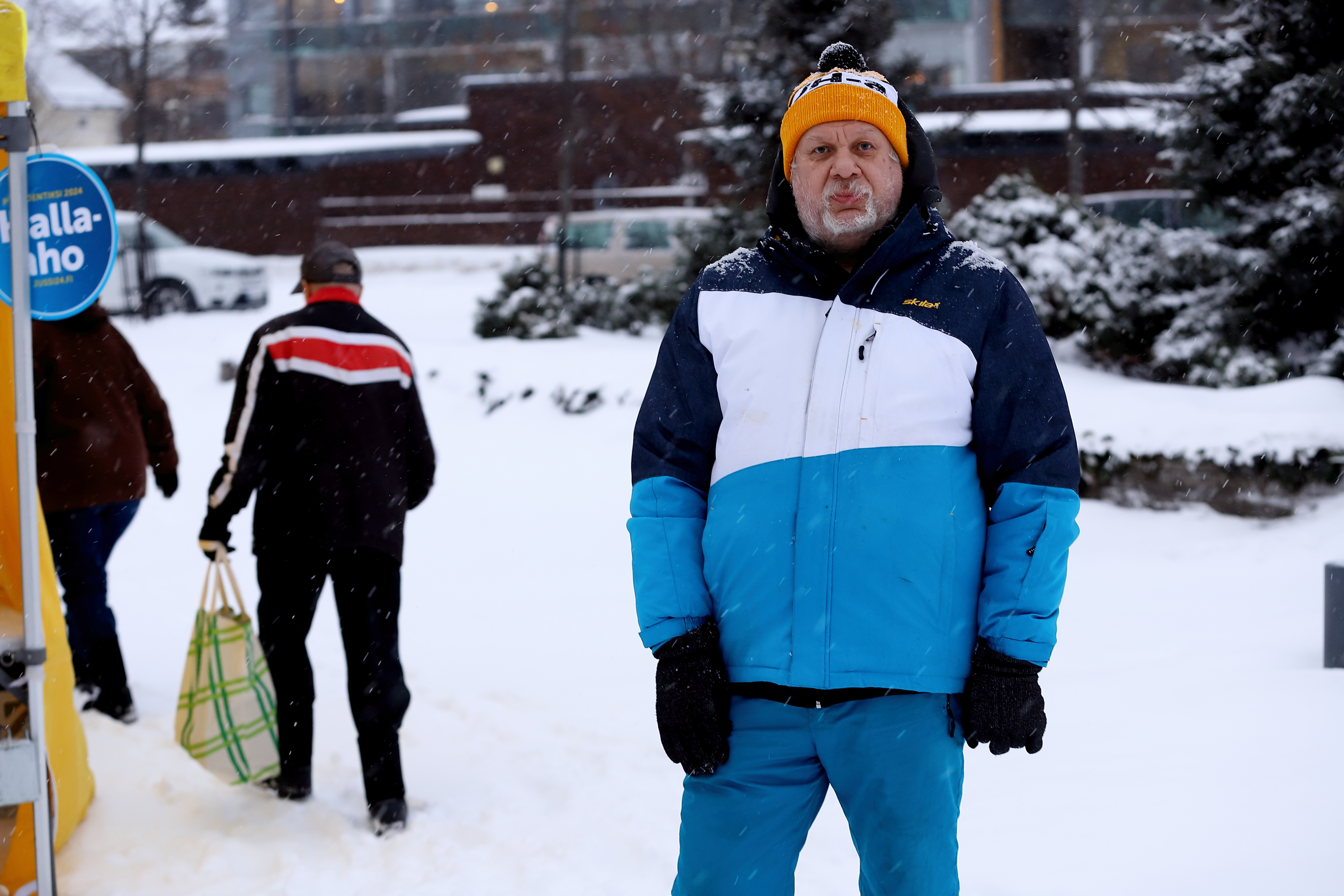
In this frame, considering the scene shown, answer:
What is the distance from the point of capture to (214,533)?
4.21 m

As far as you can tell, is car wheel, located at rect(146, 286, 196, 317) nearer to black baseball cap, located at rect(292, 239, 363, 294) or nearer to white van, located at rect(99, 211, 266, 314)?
white van, located at rect(99, 211, 266, 314)

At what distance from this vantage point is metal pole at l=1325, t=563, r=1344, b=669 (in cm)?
461

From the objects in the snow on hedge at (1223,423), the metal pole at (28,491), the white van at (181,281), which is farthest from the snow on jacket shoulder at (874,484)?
the white van at (181,281)

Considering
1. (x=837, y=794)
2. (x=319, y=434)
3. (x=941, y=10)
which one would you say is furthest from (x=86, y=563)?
(x=941, y=10)

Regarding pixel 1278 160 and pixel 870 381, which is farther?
pixel 1278 160

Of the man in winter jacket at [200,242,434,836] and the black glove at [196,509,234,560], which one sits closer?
the man in winter jacket at [200,242,434,836]

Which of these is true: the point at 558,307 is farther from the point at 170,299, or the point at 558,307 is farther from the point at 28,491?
the point at 28,491

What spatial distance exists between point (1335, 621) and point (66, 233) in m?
4.57

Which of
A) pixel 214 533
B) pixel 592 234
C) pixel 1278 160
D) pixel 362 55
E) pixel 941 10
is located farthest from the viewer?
pixel 362 55

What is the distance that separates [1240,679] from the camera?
4727mm

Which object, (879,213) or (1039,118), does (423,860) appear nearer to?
(879,213)

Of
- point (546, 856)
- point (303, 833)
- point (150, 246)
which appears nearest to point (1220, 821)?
point (546, 856)

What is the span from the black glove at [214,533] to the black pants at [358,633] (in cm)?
20

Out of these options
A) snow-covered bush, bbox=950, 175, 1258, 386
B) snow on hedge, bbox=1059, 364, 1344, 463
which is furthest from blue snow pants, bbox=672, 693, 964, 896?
snow-covered bush, bbox=950, 175, 1258, 386
